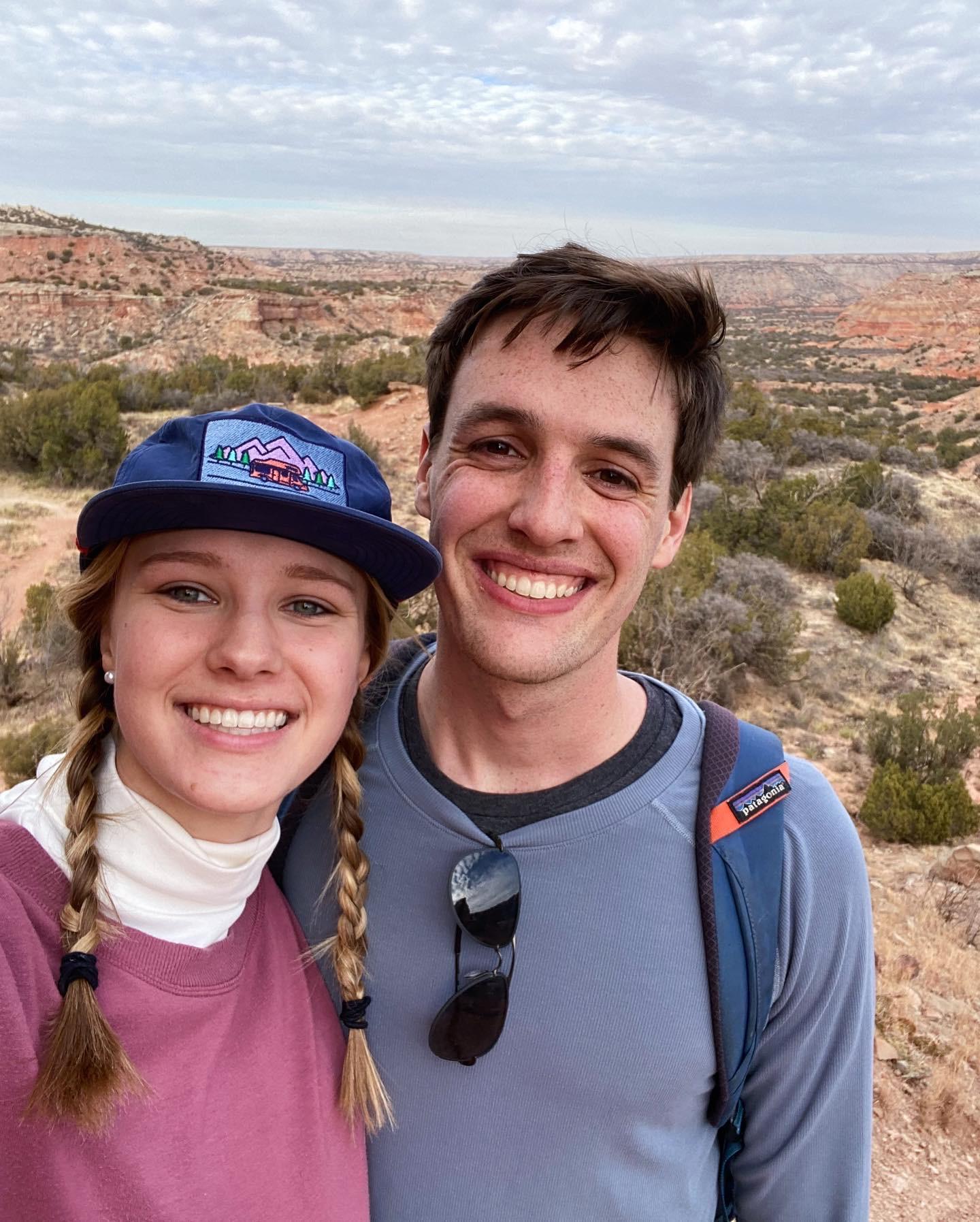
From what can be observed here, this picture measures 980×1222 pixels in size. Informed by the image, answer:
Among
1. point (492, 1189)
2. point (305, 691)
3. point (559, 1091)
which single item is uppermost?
point (305, 691)

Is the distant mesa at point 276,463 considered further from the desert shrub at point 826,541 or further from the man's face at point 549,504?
the desert shrub at point 826,541

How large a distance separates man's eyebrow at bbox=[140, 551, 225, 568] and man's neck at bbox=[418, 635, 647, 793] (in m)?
0.59

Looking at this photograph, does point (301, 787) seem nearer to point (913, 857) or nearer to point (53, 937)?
point (53, 937)

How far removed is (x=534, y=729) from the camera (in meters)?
1.71

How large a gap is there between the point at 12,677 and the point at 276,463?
7931 millimetres

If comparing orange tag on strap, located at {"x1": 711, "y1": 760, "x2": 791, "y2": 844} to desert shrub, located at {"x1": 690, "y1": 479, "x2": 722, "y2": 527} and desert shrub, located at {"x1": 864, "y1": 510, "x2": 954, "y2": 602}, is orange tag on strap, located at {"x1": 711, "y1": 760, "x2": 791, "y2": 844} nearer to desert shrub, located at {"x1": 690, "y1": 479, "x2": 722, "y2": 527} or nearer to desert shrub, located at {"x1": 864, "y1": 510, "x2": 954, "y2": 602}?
desert shrub, located at {"x1": 690, "y1": 479, "x2": 722, "y2": 527}

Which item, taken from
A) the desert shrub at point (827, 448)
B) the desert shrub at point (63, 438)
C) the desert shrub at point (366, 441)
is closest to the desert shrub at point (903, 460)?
the desert shrub at point (827, 448)

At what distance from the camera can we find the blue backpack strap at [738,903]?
1.45 meters

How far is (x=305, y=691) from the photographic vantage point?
1448 millimetres

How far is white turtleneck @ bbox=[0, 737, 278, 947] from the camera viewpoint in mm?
1266

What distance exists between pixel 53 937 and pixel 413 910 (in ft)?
2.07

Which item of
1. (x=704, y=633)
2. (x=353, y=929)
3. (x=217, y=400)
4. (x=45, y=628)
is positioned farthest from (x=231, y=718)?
(x=217, y=400)

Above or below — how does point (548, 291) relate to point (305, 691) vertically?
above

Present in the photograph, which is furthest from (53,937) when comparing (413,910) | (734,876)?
(734,876)
